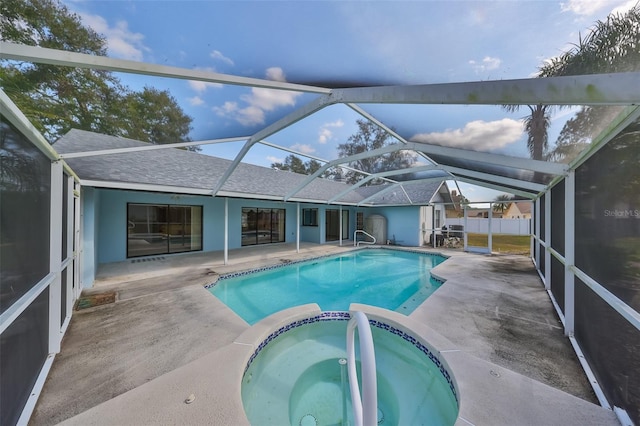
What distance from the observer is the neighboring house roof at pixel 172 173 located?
598 centimetres

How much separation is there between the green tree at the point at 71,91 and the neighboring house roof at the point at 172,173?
2.37 ft

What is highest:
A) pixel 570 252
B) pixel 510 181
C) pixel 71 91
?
pixel 71 91

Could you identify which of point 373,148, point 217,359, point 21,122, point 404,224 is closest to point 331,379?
point 217,359

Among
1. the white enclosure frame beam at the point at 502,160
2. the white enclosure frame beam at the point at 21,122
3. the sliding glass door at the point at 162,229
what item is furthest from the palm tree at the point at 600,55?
the sliding glass door at the point at 162,229

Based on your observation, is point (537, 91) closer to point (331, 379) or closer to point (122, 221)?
point (331, 379)

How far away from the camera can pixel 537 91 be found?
6.12 ft

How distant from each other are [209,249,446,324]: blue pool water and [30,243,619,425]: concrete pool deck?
959mm

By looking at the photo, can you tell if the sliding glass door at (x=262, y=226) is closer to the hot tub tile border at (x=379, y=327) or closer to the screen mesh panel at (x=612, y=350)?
the hot tub tile border at (x=379, y=327)

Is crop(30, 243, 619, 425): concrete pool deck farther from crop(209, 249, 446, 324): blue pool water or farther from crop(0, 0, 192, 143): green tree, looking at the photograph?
crop(0, 0, 192, 143): green tree

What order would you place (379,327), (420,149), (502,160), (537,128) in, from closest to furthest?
(537,128), (379,327), (502,160), (420,149)

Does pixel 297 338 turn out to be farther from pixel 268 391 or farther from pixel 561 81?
pixel 561 81

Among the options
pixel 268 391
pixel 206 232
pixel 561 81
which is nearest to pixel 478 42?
pixel 561 81

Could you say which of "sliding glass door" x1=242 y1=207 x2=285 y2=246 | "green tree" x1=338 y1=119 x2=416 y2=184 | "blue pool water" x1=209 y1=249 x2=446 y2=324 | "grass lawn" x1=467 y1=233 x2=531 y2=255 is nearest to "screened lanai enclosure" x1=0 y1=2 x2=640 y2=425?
"green tree" x1=338 y1=119 x2=416 y2=184

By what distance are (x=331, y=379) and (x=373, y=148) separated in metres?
5.64
